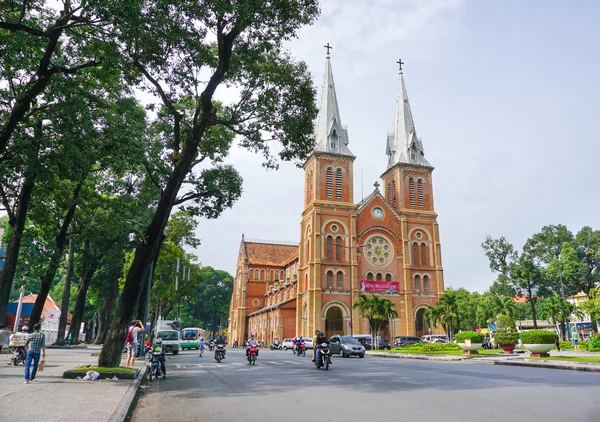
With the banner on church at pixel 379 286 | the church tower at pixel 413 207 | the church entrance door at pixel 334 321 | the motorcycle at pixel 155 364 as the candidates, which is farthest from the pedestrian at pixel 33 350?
the church tower at pixel 413 207

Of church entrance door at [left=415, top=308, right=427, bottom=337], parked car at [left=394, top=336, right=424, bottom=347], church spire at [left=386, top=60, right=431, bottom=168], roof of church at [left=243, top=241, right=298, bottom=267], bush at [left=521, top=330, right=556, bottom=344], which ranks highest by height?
church spire at [left=386, top=60, right=431, bottom=168]

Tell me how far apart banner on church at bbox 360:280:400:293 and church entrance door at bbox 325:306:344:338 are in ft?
12.3

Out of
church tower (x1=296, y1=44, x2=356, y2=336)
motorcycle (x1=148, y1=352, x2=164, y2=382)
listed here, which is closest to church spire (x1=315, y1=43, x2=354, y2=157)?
church tower (x1=296, y1=44, x2=356, y2=336)

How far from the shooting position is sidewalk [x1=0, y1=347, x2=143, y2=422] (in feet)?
22.7

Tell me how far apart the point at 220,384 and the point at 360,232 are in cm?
4231

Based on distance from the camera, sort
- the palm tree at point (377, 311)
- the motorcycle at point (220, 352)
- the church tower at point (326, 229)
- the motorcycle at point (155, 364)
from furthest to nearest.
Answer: the church tower at point (326, 229), the palm tree at point (377, 311), the motorcycle at point (220, 352), the motorcycle at point (155, 364)

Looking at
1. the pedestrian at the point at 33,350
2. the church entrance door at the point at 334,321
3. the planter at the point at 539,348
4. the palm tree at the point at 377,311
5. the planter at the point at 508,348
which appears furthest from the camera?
the church entrance door at the point at 334,321

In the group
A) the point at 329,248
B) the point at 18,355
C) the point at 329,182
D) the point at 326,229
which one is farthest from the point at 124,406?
the point at 329,182

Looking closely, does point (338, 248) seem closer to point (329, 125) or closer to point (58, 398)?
point (329, 125)

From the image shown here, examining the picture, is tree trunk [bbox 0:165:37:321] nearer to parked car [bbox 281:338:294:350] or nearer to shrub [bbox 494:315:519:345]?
shrub [bbox 494:315:519:345]

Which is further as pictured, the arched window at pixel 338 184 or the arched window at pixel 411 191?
the arched window at pixel 411 191

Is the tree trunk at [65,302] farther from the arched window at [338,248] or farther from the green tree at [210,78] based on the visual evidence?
the arched window at [338,248]

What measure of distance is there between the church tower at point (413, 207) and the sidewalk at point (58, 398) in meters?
44.5

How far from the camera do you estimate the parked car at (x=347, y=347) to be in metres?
28.3
